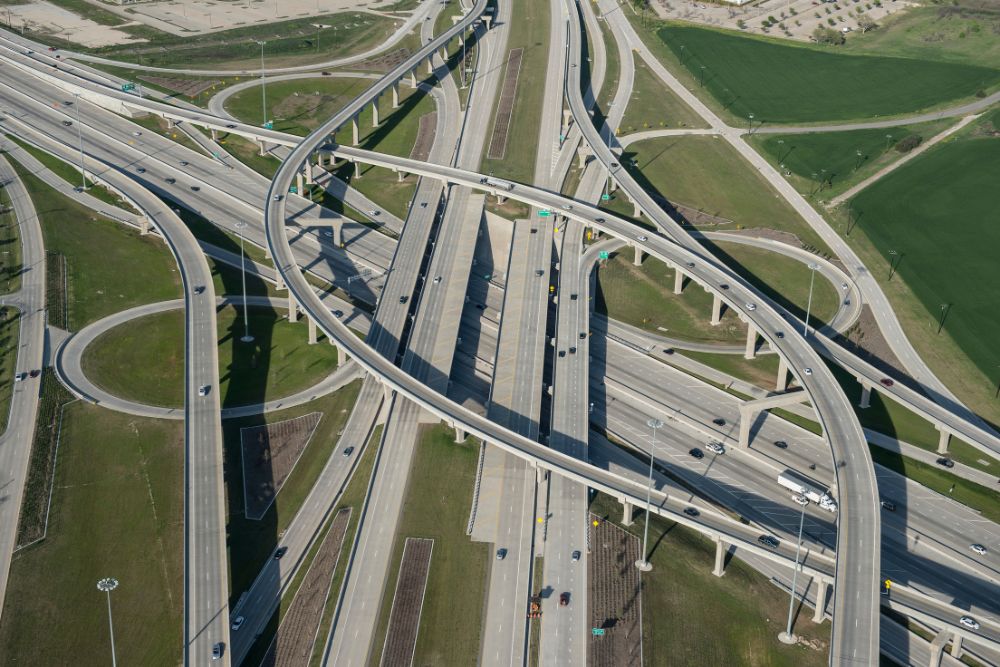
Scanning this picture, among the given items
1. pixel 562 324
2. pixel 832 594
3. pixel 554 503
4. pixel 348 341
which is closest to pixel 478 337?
pixel 562 324

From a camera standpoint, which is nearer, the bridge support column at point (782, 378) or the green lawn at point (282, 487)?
the green lawn at point (282, 487)

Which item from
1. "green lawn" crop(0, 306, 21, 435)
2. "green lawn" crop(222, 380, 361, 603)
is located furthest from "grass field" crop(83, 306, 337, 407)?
"green lawn" crop(0, 306, 21, 435)

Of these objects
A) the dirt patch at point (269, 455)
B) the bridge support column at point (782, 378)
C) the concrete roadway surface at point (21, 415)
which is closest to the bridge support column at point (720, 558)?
the bridge support column at point (782, 378)

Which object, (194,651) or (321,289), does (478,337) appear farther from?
(194,651)

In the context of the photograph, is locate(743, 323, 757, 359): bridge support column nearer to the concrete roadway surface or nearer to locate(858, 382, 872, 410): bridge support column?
locate(858, 382, 872, 410): bridge support column

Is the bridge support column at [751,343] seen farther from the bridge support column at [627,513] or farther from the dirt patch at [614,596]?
the dirt patch at [614,596]
